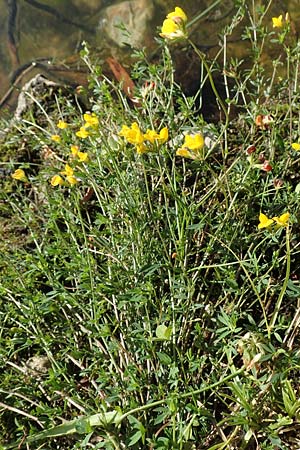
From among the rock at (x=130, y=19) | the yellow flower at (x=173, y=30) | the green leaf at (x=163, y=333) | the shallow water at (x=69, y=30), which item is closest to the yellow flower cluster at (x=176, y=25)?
the yellow flower at (x=173, y=30)

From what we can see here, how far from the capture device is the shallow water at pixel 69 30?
336cm

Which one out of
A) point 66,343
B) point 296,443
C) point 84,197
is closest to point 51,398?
point 66,343

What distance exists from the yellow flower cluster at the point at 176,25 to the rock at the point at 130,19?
2.24 metres

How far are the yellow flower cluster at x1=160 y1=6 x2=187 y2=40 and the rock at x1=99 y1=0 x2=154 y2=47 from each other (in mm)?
2243

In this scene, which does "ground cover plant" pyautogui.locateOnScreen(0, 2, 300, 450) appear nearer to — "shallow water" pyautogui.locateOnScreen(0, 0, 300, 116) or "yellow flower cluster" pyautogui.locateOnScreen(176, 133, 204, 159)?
"yellow flower cluster" pyautogui.locateOnScreen(176, 133, 204, 159)

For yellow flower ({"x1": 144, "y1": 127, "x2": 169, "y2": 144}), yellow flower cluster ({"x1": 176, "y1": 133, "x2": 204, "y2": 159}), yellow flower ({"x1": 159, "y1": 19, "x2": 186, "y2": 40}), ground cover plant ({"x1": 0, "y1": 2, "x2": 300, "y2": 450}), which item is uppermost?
yellow flower ({"x1": 159, "y1": 19, "x2": 186, "y2": 40})

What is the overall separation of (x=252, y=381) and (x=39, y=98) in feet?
5.24

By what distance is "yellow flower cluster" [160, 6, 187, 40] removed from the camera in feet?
4.04

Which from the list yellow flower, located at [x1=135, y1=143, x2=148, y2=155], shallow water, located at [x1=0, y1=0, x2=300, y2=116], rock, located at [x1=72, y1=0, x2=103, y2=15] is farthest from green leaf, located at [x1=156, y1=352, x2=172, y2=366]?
rock, located at [x1=72, y1=0, x2=103, y2=15]

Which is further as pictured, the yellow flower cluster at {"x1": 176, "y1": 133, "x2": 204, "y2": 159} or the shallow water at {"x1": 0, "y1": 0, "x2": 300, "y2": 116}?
the shallow water at {"x1": 0, "y1": 0, "x2": 300, "y2": 116}

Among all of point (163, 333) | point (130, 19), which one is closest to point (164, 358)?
point (163, 333)

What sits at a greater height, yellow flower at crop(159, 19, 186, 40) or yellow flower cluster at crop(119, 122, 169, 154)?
yellow flower at crop(159, 19, 186, 40)

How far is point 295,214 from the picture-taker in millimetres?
1486

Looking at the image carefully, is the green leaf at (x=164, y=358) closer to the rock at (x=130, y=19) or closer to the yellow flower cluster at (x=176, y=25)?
the yellow flower cluster at (x=176, y=25)
